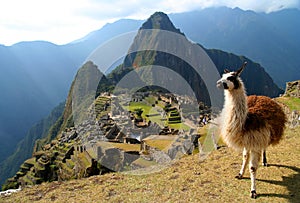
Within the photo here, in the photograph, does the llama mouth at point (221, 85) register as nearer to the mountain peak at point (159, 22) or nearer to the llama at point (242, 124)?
the llama at point (242, 124)

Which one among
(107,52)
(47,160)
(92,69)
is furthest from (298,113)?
(92,69)

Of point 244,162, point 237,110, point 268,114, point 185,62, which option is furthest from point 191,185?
point 185,62

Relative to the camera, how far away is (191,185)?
18.0 feet

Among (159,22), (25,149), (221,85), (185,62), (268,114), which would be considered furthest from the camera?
(159,22)

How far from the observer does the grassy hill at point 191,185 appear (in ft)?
16.2

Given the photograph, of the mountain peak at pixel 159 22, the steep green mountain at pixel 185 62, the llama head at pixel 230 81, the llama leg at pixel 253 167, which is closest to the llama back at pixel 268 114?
the llama leg at pixel 253 167

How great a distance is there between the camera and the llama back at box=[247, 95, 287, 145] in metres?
5.14

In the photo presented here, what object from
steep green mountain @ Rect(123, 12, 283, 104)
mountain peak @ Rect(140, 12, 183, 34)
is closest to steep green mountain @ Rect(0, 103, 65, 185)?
steep green mountain @ Rect(123, 12, 283, 104)

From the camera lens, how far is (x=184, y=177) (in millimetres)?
5941

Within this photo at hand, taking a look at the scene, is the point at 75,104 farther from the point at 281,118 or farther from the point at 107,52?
the point at 281,118

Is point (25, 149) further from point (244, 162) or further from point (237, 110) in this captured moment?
point (237, 110)

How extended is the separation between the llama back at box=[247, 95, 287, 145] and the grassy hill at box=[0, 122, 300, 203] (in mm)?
841

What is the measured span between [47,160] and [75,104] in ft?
137

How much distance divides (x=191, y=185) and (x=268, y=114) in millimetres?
2179
